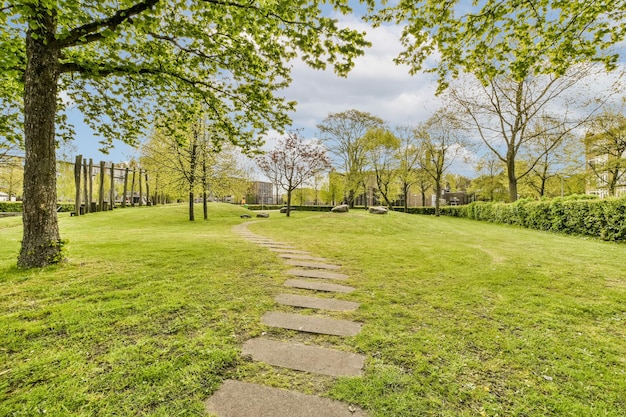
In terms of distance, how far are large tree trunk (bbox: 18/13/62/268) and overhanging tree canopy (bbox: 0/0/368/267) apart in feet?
0.06

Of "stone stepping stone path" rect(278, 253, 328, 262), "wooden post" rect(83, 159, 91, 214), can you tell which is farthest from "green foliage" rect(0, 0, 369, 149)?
"wooden post" rect(83, 159, 91, 214)

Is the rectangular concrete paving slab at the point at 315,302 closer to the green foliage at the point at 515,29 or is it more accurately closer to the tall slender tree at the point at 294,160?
the green foliage at the point at 515,29

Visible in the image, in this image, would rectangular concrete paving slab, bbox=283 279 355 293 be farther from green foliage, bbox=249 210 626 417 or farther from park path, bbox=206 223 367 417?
green foliage, bbox=249 210 626 417

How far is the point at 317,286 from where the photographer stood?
4.79 metres

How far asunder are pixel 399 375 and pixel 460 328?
4.45ft

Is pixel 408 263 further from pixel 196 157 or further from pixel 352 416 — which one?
pixel 196 157

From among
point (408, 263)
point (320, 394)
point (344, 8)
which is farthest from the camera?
point (408, 263)

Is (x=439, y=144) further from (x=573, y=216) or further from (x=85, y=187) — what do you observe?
(x=85, y=187)

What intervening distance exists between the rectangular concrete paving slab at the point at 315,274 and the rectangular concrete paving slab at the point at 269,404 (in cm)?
321

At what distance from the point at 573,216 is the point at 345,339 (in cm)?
1619

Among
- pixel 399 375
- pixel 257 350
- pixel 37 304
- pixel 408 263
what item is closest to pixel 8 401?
pixel 257 350

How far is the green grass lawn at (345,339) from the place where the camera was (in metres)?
2.12

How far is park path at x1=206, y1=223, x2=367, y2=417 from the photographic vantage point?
2.00 m

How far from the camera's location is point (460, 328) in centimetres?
329
